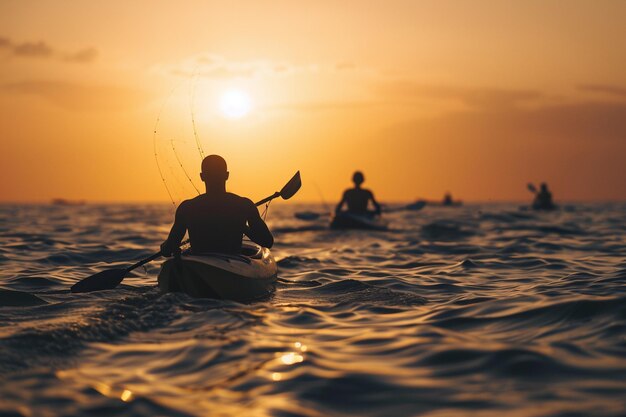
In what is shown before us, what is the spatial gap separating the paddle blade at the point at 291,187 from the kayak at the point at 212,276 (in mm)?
2452

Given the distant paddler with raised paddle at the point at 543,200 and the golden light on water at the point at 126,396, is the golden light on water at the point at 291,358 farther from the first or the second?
the distant paddler with raised paddle at the point at 543,200

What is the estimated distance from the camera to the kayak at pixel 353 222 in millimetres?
19922

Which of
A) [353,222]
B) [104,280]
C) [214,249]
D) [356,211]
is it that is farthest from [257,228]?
[356,211]

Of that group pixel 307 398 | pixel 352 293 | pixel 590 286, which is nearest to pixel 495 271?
Result: pixel 590 286

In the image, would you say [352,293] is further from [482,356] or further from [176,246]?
[482,356]

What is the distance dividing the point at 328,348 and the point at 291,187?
5327 millimetres

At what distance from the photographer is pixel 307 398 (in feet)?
14.3

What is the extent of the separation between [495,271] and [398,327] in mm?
5411

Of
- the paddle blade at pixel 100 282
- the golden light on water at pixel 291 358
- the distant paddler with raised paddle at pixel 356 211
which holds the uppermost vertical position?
the distant paddler with raised paddle at pixel 356 211

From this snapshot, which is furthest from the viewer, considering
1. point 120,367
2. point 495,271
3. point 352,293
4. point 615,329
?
point 495,271

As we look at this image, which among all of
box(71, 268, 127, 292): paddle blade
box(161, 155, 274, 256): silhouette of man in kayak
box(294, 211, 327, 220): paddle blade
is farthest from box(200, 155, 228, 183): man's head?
box(294, 211, 327, 220): paddle blade

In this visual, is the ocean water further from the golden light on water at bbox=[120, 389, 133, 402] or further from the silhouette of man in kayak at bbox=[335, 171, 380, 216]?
the silhouette of man in kayak at bbox=[335, 171, 380, 216]

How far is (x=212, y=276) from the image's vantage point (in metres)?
7.43

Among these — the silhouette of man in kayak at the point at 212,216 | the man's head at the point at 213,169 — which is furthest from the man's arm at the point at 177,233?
the man's head at the point at 213,169
